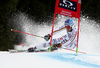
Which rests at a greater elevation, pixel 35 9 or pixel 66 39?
pixel 35 9

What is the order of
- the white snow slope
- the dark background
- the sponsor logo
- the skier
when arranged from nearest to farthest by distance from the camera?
the white snow slope, the sponsor logo, the skier, the dark background

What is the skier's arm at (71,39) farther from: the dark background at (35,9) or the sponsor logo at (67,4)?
the dark background at (35,9)

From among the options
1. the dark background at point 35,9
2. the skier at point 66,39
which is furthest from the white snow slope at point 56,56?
the dark background at point 35,9

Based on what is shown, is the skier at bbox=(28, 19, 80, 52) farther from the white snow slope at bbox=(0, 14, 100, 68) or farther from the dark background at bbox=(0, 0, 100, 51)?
the dark background at bbox=(0, 0, 100, 51)

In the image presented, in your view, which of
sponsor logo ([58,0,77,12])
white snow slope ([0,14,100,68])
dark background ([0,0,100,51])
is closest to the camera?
white snow slope ([0,14,100,68])

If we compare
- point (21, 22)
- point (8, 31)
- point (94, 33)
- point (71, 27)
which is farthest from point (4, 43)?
point (71, 27)

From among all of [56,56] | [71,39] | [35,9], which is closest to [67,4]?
[56,56]

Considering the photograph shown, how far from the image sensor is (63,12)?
3840 mm

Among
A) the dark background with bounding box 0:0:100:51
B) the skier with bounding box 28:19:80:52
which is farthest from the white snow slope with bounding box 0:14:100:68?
the dark background with bounding box 0:0:100:51

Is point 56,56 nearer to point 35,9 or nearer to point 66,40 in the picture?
point 66,40

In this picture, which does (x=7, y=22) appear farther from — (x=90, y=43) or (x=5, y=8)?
(x=90, y=43)

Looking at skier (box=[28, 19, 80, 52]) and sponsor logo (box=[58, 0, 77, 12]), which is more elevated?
sponsor logo (box=[58, 0, 77, 12])

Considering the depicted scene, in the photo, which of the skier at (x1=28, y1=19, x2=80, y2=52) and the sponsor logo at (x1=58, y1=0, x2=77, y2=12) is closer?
the sponsor logo at (x1=58, y1=0, x2=77, y2=12)

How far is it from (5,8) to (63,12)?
10.3m
